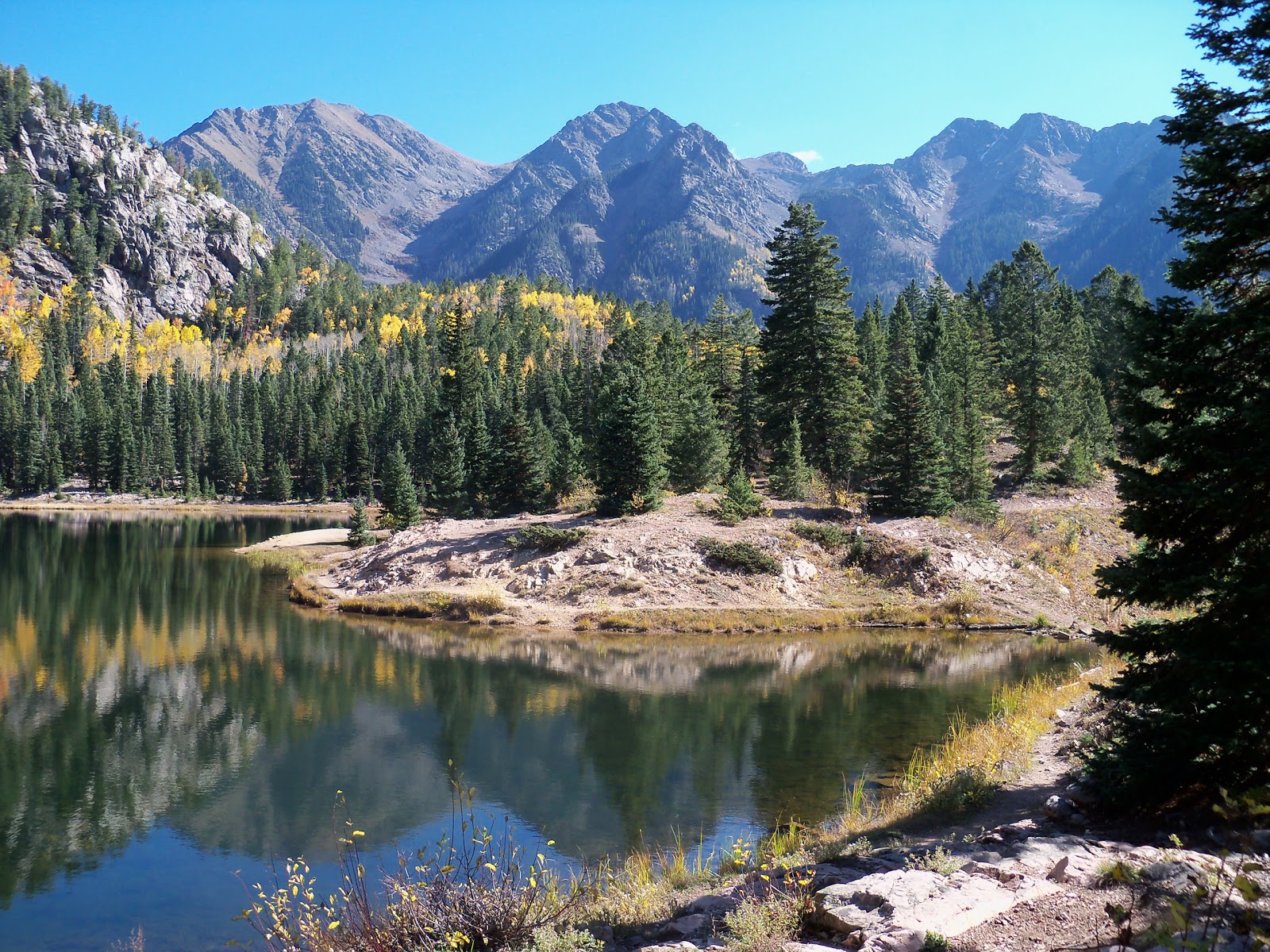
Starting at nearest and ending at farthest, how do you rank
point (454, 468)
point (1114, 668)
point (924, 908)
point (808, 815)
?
point (924, 908) < point (808, 815) < point (1114, 668) < point (454, 468)

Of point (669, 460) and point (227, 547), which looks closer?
point (669, 460)

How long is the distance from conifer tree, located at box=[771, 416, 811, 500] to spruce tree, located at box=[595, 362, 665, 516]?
784cm

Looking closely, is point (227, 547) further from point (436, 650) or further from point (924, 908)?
point (924, 908)

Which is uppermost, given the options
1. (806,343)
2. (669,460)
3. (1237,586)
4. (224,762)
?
(806,343)

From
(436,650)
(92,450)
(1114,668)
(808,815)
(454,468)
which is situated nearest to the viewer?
(808,815)

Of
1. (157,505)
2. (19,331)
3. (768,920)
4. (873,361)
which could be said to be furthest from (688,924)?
(19,331)

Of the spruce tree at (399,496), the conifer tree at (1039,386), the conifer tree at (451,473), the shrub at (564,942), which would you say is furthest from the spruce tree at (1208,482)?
the conifer tree at (451,473)

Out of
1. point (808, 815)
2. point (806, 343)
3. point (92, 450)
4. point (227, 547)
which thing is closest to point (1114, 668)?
point (808, 815)

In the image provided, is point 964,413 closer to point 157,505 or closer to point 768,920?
point 768,920

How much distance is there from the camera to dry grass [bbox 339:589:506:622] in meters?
40.1

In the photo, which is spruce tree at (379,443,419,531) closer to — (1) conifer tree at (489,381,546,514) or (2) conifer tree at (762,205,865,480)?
(1) conifer tree at (489,381,546,514)

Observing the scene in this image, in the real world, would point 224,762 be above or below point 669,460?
below

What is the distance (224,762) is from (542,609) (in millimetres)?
19420

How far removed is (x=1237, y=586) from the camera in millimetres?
10586
